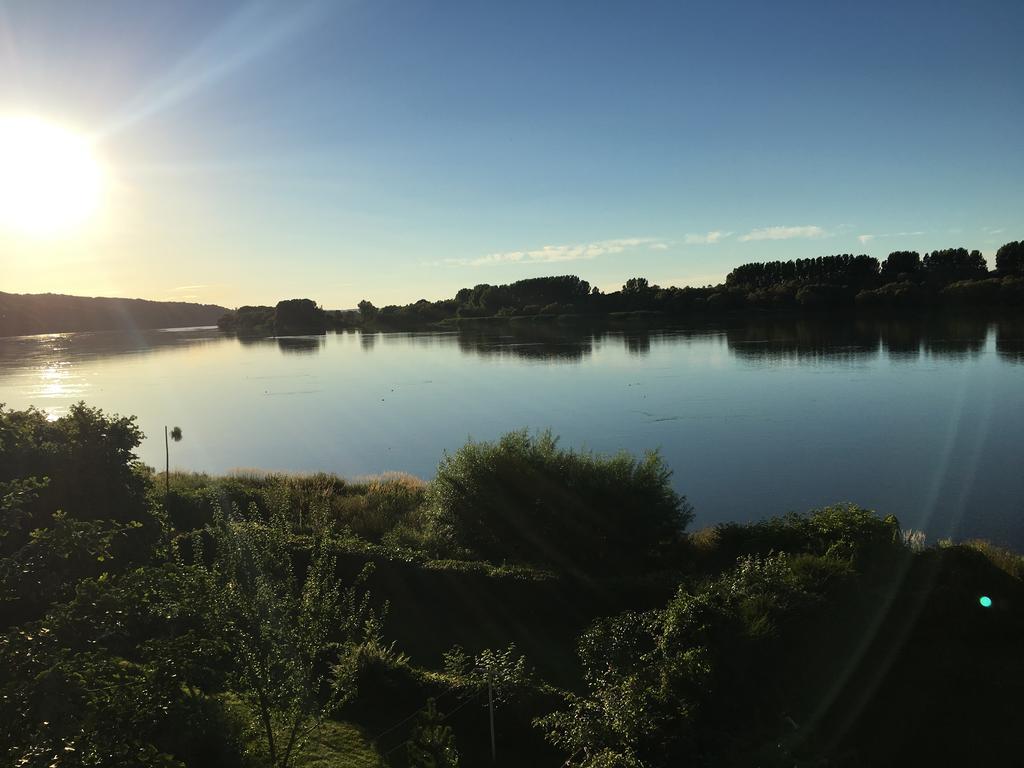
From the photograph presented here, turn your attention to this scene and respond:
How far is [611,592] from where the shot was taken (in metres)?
16.0

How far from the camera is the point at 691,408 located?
155 ft

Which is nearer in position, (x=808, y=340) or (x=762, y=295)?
(x=808, y=340)

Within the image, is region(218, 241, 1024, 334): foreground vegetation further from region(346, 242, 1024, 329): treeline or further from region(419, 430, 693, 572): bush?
region(419, 430, 693, 572): bush

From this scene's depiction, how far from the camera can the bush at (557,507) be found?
20.3 meters

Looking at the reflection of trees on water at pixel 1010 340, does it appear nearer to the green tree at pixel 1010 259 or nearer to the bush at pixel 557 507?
the green tree at pixel 1010 259

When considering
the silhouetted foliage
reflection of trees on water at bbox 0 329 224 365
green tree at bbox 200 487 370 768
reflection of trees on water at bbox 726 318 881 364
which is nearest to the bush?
green tree at bbox 200 487 370 768

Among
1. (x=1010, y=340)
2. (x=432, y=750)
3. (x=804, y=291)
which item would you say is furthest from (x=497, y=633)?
(x=804, y=291)

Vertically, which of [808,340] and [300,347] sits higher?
[808,340]

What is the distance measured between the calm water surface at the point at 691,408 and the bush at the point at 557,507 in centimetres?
704

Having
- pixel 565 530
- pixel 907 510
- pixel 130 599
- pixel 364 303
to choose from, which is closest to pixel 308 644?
pixel 130 599

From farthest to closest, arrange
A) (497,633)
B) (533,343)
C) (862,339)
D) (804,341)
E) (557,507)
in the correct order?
(533,343), (804,341), (862,339), (557,507), (497,633)

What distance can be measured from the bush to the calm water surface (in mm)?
7042

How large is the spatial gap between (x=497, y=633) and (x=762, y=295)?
381 feet

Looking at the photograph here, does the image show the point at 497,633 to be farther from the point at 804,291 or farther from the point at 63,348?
the point at 63,348
